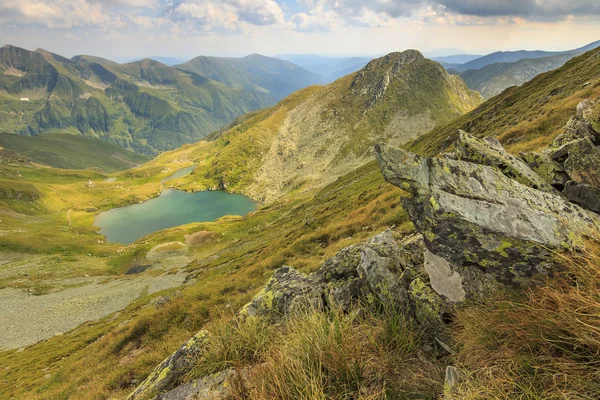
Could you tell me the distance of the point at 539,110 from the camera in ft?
139

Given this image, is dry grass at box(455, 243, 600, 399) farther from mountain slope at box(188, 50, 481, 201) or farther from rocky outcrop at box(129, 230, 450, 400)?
mountain slope at box(188, 50, 481, 201)

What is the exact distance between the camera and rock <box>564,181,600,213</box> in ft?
24.4

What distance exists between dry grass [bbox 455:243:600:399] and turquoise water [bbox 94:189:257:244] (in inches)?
5982

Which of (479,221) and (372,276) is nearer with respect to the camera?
(479,221)

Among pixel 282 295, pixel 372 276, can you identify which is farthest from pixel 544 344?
pixel 282 295

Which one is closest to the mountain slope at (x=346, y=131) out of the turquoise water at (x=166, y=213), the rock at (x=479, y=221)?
the turquoise water at (x=166, y=213)

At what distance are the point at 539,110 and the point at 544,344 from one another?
5275 cm

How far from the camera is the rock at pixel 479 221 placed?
582 cm

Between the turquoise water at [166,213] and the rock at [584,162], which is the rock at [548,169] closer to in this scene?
the rock at [584,162]

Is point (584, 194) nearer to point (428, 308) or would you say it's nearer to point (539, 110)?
point (428, 308)

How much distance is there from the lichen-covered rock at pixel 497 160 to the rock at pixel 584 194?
1.29 ft

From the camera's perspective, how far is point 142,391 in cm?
825

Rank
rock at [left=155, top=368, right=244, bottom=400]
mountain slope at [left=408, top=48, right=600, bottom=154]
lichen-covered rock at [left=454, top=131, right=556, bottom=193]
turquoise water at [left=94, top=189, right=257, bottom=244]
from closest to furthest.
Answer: rock at [left=155, top=368, right=244, bottom=400] < lichen-covered rock at [left=454, top=131, right=556, bottom=193] < mountain slope at [left=408, top=48, right=600, bottom=154] < turquoise water at [left=94, top=189, right=257, bottom=244]

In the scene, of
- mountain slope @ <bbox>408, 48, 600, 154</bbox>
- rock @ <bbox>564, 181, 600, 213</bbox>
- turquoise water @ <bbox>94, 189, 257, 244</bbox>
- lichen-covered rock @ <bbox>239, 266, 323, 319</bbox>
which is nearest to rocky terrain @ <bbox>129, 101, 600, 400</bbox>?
rock @ <bbox>564, 181, 600, 213</bbox>
